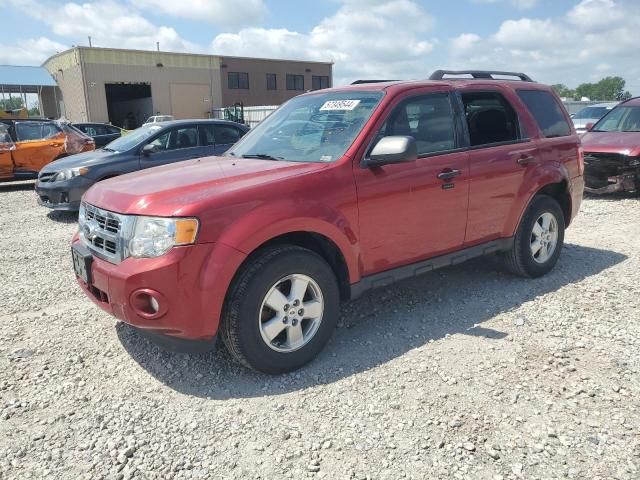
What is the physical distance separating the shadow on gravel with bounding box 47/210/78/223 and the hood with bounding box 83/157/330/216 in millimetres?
5226

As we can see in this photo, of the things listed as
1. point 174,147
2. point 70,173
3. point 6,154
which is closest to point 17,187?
point 6,154

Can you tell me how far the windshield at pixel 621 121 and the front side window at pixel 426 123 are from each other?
742cm

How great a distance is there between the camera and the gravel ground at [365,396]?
8.34 feet

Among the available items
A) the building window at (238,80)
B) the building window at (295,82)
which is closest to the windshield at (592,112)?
the building window at (238,80)

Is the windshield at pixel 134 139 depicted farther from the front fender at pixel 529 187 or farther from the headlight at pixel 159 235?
the front fender at pixel 529 187

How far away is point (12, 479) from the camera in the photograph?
245 centimetres

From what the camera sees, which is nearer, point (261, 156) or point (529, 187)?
point (261, 156)

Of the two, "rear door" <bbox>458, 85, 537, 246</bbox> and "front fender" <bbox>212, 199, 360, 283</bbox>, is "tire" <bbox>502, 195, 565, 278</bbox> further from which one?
"front fender" <bbox>212, 199, 360, 283</bbox>

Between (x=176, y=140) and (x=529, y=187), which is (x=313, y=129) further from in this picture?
(x=176, y=140)

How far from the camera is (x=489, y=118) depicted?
456cm

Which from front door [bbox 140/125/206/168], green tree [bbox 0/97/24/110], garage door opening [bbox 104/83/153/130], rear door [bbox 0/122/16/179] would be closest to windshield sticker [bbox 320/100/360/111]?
front door [bbox 140/125/206/168]

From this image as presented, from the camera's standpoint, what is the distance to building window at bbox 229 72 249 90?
50250 millimetres

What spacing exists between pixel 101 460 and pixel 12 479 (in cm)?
40

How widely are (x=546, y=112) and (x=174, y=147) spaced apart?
596 cm
